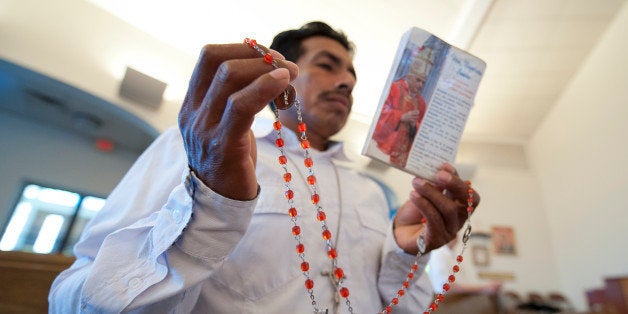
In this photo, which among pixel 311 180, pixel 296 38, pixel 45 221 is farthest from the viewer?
pixel 45 221

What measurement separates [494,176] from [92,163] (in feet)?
12.3

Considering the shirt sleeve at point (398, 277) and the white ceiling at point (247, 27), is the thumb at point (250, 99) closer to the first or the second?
the shirt sleeve at point (398, 277)

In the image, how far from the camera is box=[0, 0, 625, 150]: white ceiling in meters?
1.71

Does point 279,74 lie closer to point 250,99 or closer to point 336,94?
point 250,99

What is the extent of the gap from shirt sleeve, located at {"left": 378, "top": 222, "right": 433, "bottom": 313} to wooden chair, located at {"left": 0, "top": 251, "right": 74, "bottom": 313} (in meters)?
0.63

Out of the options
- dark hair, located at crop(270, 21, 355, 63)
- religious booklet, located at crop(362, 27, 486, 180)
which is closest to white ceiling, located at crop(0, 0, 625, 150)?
dark hair, located at crop(270, 21, 355, 63)

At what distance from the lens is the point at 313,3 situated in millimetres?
1807

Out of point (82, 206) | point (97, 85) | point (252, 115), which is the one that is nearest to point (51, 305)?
point (252, 115)

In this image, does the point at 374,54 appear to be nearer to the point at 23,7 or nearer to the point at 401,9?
the point at 401,9

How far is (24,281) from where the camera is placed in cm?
61

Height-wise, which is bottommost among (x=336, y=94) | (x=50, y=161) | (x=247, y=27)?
(x=50, y=161)

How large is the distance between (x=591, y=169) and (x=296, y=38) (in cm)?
261

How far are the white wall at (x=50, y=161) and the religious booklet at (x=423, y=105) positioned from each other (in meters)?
3.26

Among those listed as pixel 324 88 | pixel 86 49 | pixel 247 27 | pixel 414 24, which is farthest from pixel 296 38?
pixel 86 49
